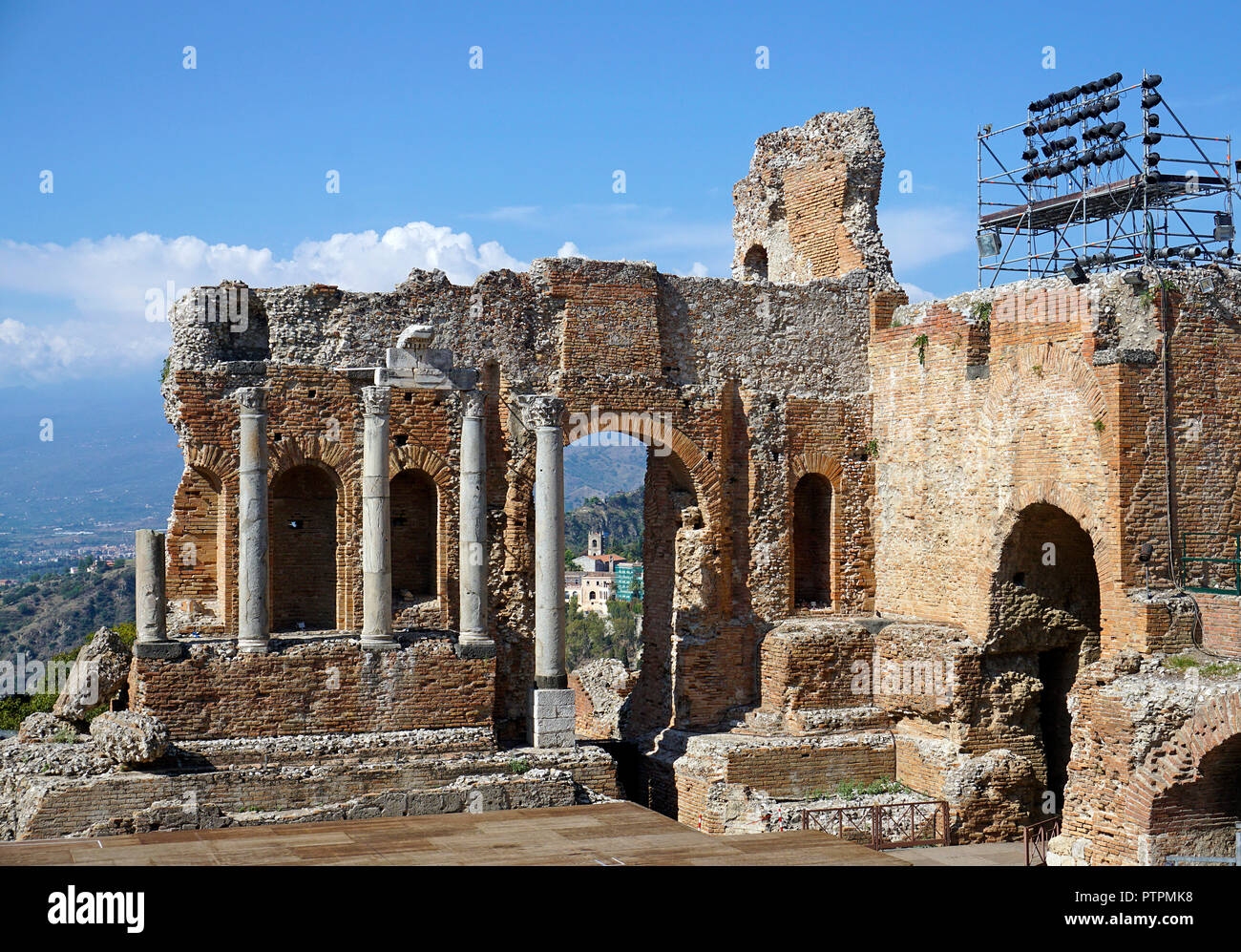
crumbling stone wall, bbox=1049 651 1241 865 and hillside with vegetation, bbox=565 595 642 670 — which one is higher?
crumbling stone wall, bbox=1049 651 1241 865

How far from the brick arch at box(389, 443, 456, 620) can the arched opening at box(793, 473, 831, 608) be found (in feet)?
18.3

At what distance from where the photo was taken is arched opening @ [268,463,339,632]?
20.5 m

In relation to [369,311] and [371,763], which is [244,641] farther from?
[369,311]

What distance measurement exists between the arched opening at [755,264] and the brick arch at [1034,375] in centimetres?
667

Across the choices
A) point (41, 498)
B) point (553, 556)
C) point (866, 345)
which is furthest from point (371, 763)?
point (41, 498)

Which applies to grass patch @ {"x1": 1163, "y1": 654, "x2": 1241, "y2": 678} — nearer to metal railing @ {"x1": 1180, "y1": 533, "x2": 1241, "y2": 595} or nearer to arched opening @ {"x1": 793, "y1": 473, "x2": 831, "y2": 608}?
metal railing @ {"x1": 1180, "y1": 533, "x2": 1241, "y2": 595}

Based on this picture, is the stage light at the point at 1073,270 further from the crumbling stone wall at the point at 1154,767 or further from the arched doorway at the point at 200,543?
the arched doorway at the point at 200,543

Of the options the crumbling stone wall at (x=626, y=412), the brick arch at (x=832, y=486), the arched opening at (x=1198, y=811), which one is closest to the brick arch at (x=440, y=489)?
the crumbling stone wall at (x=626, y=412)

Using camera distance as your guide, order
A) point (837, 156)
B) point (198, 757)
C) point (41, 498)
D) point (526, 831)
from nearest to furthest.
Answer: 1. point (526, 831)
2. point (198, 757)
3. point (837, 156)
4. point (41, 498)

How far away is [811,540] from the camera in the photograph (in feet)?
74.3

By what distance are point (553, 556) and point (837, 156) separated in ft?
27.6

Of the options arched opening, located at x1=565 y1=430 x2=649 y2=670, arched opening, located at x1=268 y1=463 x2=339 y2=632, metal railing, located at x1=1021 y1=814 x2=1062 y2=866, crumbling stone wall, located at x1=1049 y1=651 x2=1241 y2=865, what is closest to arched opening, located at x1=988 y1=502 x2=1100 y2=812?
metal railing, located at x1=1021 y1=814 x2=1062 y2=866

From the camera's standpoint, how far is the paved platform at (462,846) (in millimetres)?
12445

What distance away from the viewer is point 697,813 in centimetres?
1923
